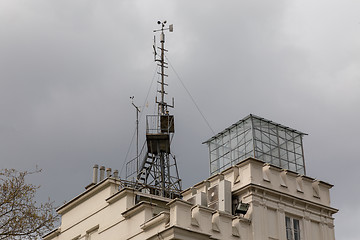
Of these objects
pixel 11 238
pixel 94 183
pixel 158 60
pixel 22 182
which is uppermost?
pixel 158 60

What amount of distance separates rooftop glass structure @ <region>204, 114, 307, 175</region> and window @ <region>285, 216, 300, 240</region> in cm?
395

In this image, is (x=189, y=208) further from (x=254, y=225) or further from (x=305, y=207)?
(x=305, y=207)

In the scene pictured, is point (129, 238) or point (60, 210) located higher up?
point (60, 210)

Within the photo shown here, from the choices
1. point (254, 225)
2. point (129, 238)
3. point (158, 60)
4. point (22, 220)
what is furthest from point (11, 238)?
point (158, 60)

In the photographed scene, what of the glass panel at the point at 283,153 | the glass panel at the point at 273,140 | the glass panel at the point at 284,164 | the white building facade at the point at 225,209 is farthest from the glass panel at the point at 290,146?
the white building facade at the point at 225,209

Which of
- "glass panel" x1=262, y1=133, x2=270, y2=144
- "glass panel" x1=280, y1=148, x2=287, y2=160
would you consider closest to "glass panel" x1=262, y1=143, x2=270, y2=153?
"glass panel" x1=262, y1=133, x2=270, y2=144

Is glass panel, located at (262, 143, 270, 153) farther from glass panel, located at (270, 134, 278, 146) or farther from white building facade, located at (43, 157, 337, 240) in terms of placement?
white building facade, located at (43, 157, 337, 240)

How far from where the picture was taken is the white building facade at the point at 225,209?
3547cm

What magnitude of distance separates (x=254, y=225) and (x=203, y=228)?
3.08 m

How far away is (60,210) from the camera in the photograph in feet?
148

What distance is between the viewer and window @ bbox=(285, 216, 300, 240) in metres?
38.4

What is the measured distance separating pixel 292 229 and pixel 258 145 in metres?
5.57

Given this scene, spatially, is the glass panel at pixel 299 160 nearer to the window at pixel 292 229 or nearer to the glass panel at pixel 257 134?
the glass panel at pixel 257 134

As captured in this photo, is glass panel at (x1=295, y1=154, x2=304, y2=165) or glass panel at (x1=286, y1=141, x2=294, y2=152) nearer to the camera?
glass panel at (x1=295, y1=154, x2=304, y2=165)
